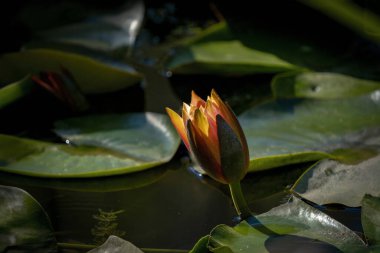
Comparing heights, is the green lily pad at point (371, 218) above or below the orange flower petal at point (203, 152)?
below

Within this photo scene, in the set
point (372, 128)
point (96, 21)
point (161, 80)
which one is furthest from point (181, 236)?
point (96, 21)

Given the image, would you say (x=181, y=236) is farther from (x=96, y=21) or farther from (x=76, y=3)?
(x=76, y=3)

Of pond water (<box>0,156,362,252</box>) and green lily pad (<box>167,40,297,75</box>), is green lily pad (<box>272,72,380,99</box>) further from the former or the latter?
pond water (<box>0,156,362,252</box>)

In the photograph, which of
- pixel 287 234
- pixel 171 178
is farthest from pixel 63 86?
pixel 287 234

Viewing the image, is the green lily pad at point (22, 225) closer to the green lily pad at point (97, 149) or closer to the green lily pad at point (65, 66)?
the green lily pad at point (97, 149)

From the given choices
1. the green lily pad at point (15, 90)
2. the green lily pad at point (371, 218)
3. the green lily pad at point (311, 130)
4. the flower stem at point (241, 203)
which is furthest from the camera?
the green lily pad at point (15, 90)

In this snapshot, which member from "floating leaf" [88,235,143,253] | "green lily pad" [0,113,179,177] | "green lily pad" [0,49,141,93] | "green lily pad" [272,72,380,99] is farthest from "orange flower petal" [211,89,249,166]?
"green lily pad" [0,49,141,93]

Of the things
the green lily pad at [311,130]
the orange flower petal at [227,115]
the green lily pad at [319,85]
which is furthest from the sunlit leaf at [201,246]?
the green lily pad at [319,85]

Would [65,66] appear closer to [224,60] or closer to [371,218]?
[224,60]
